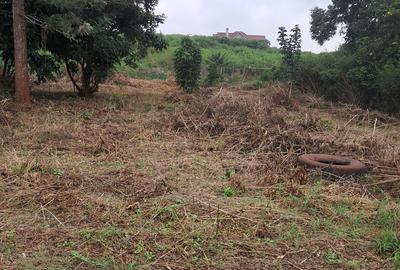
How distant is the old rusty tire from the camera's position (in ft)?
21.8

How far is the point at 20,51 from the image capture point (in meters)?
11.0

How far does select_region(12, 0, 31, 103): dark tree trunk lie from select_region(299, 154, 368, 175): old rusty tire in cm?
734

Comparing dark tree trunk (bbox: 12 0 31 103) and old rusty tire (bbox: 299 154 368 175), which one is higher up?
dark tree trunk (bbox: 12 0 31 103)

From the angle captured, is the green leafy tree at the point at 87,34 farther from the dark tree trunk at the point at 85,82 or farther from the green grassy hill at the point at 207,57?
the green grassy hill at the point at 207,57

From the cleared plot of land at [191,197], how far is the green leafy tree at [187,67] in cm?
729

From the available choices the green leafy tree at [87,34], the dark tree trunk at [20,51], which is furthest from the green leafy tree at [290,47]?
the dark tree trunk at [20,51]

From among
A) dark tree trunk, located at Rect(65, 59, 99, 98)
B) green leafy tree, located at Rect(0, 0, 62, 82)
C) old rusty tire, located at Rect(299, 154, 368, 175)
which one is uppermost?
green leafy tree, located at Rect(0, 0, 62, 82)

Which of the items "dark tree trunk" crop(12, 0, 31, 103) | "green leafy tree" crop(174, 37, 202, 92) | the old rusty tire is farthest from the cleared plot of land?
"green leafy tree" crop(174, 37, 202, 92)

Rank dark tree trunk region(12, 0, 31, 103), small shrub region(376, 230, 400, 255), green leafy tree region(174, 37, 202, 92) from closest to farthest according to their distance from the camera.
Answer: small shrub region(376, 230, 400, 255), dark tree trunk region(12, 0, 31, 103), green leafy tree region(174, 37, 202, 92)

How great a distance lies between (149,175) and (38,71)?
317 inches

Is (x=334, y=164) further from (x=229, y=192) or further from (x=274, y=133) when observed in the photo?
(x=229, y=192)

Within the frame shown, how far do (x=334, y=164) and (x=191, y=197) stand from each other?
108 inches

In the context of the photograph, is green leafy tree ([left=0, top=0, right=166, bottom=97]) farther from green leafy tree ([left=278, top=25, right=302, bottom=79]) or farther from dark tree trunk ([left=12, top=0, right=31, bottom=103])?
green leafy tree ([left=278, top=25, right=302, bottom=79])

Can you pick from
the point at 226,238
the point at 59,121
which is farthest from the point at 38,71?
the point at 226,238
